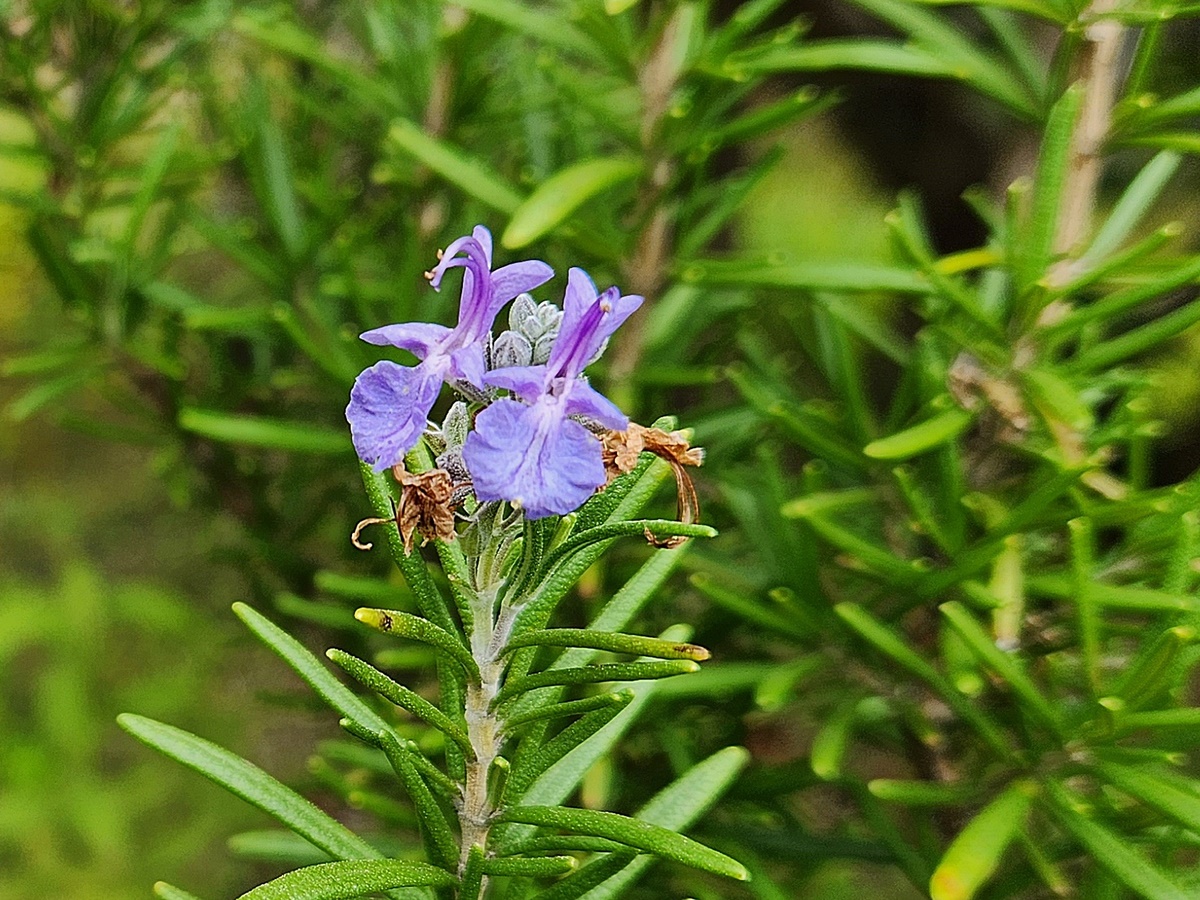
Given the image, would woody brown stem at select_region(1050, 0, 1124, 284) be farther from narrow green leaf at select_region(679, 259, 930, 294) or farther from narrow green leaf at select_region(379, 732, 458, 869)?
narrow green leaf at select_region(379, 732, 458, 869)

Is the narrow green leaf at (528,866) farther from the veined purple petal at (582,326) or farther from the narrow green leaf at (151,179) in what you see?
the narrow green leaf at (151,179)

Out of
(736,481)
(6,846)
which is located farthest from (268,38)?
(6,846)

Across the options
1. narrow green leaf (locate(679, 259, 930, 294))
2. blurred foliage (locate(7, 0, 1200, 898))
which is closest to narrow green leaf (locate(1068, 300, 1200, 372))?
blurred foliage (locate(7, 0, 1200, 898))

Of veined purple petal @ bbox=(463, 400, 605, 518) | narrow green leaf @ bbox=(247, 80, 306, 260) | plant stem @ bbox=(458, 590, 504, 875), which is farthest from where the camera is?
narrow green leaf @ bbox=(247, 80, 306, 260)

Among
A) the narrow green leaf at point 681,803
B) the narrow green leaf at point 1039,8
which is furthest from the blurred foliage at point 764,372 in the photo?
the narrow green leaf at point 681,803

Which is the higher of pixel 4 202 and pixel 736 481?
pixel 4 202

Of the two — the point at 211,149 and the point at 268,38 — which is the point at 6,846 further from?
the point at 268,38
